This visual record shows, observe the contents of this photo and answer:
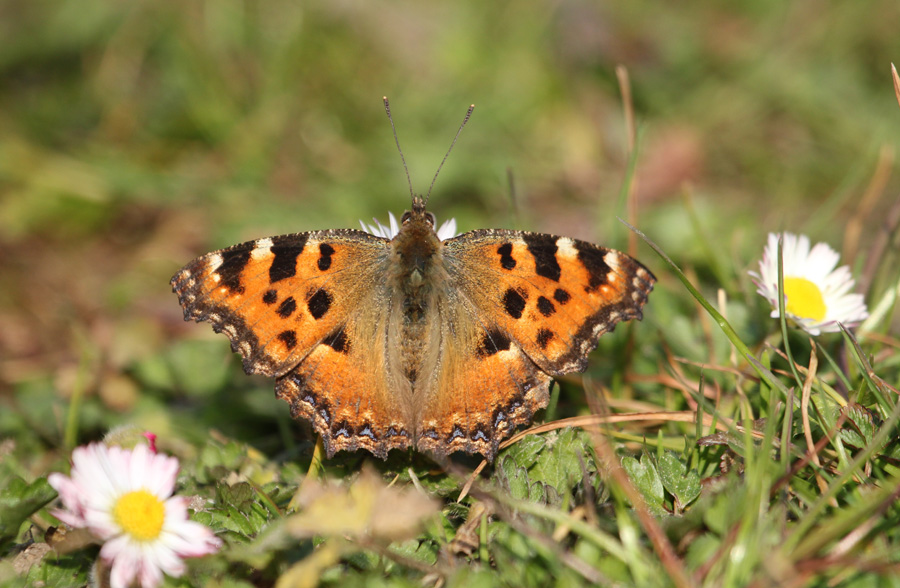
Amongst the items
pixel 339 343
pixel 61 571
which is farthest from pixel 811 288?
pixel 61 571

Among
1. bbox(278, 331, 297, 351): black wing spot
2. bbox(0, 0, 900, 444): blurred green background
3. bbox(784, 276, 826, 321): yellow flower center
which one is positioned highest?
bbox(0, 0, 900, 444): blurred green background

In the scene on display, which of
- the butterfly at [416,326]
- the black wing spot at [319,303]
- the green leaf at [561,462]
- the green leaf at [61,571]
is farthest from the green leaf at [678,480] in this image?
the green leaf at [61,571]

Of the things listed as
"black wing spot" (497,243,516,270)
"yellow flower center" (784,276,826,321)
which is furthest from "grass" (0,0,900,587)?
"black wing spot" (497,243,516,270)

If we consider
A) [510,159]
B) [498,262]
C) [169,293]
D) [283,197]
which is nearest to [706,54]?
[510,159]

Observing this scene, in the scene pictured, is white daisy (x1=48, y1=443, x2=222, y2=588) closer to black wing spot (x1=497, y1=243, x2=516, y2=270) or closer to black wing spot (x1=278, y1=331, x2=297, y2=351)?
black wing spot (x1=278, y1=331, x2=297, y2=351)

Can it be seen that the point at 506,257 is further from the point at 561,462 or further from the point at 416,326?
the point at 561,462

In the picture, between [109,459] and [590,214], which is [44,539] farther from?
[590,214]
